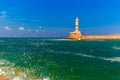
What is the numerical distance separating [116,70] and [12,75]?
1333cm

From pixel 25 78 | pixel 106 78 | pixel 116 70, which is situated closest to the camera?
pixel 25 78

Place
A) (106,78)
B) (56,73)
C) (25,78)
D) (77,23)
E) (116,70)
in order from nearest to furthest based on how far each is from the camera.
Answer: (25,78), (106,78), (56,73), (116,70), (77,23)

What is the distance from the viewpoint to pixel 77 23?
192 metres

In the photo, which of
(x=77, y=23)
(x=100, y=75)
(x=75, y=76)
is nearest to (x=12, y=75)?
(x=75, y=76)

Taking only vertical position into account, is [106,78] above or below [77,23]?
below

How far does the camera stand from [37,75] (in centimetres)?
3136

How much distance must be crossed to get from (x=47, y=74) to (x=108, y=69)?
30.2 ft

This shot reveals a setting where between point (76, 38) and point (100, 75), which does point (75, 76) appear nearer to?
point (100, 75)

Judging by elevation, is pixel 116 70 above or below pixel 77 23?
below

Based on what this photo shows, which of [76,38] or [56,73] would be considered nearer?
[56,73]

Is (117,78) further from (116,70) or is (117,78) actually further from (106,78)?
(116,70)

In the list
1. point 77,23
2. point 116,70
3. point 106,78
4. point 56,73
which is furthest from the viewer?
point 77,23

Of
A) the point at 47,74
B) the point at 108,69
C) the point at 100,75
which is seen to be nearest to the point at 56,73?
the point at 47,74

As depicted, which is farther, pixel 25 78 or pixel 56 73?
pixel 56 73
